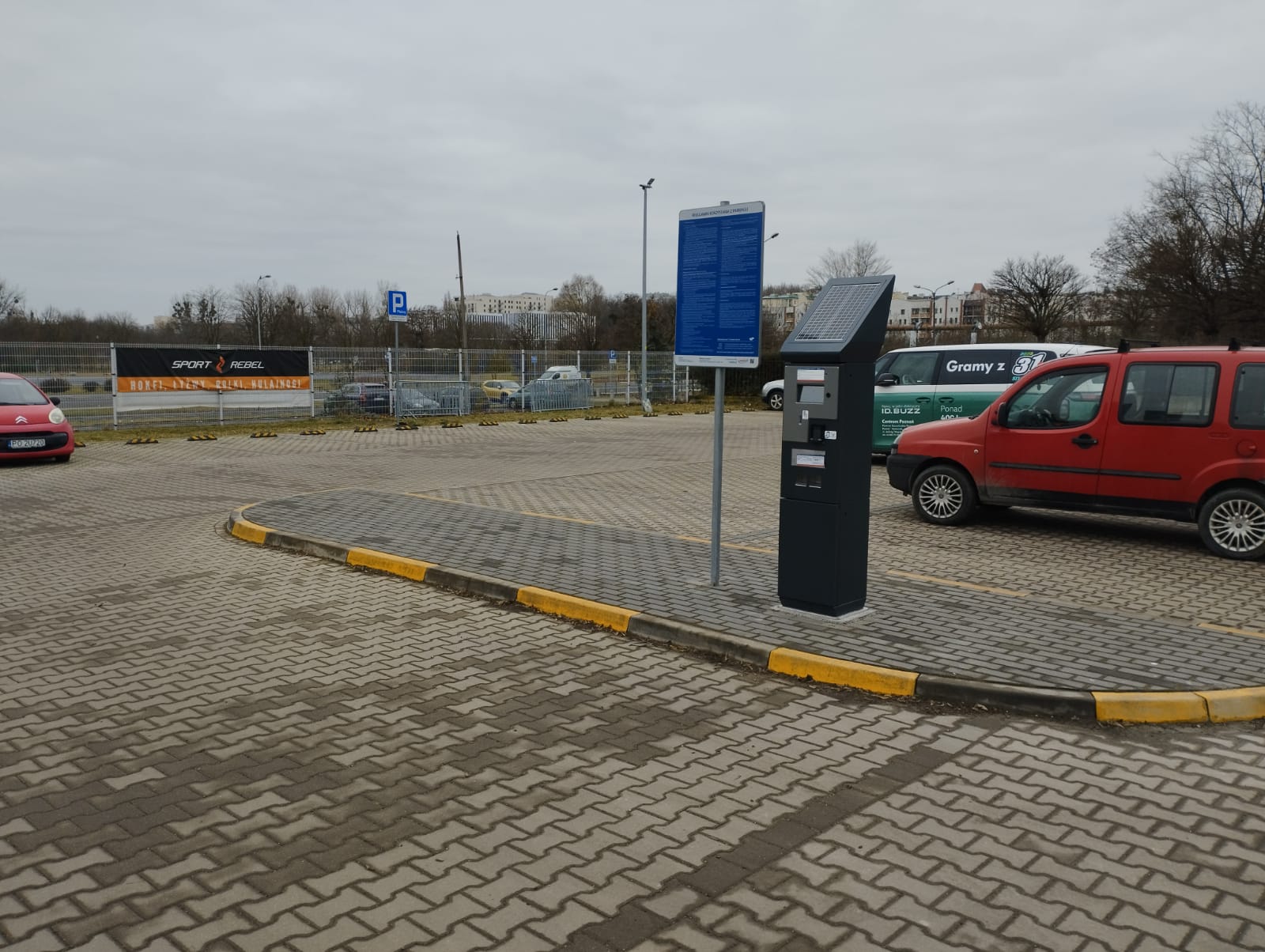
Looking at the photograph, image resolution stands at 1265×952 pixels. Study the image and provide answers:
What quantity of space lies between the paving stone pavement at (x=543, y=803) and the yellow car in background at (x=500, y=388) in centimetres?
2299

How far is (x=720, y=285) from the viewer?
6871mm

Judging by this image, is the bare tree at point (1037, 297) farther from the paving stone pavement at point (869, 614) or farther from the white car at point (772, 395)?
the paving stone pavement at point (869, 614)

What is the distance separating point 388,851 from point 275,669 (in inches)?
96.1

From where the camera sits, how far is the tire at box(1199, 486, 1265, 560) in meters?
8.39

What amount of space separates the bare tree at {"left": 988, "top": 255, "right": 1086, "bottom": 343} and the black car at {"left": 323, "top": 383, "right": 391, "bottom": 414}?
5119cm

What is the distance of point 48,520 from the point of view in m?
10.9

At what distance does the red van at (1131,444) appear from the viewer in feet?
27.8

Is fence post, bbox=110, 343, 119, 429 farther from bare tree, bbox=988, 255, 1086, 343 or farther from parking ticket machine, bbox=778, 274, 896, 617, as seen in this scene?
bare tree, bbox=988, 255, 1086, 343

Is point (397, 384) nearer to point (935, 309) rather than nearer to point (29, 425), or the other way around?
point (29, 425)

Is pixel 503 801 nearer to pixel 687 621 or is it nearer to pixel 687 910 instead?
pixel 687 910

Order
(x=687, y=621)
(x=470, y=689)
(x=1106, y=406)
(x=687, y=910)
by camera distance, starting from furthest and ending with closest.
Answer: (x=1106, y=406), (x=687, y=621), (x=470, y=689), (x=687, y=910)

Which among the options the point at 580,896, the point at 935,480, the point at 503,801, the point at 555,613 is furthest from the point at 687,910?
the point at 935,480

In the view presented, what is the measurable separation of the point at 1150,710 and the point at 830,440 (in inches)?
90.9

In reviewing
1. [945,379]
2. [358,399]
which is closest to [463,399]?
[358,399]
